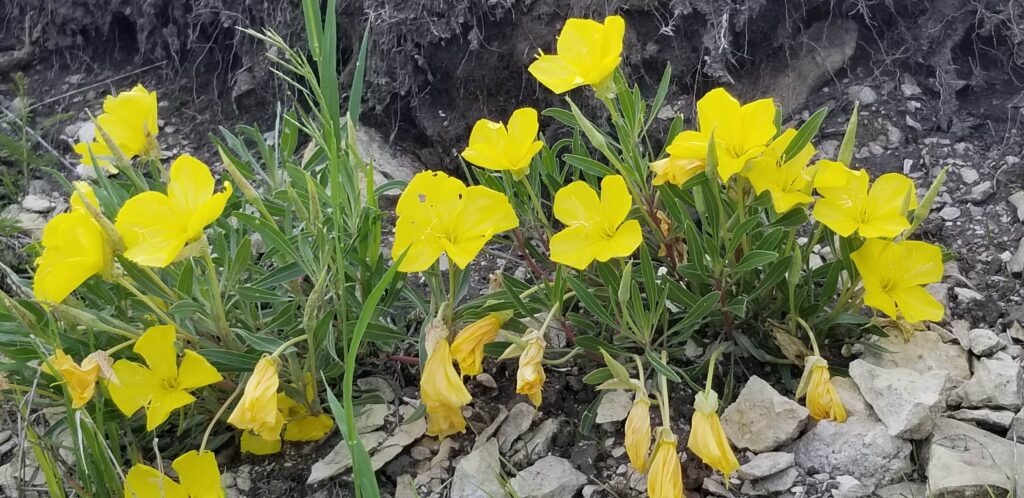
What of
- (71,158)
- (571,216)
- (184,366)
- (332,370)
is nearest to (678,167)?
(571,216)

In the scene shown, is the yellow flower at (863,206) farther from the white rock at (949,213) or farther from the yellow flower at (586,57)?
the white rock at (949,213)

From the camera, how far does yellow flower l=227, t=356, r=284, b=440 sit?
133cm

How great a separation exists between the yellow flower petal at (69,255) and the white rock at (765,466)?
42.1 inches

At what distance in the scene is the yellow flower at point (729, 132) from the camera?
138 cm

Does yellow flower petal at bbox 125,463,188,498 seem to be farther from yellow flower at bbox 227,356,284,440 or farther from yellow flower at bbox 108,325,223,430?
yellow flower at bbox 227,356,284,440

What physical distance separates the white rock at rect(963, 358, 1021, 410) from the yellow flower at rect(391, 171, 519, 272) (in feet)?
2.76

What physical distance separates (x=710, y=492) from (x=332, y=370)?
71 cm

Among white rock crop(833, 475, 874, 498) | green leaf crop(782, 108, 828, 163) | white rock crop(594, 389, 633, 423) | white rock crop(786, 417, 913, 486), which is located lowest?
white rock crop(594, 389, 633, 423)

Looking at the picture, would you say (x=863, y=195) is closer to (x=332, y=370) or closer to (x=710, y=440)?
(x=710, y=440)

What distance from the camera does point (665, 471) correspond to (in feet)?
4.33

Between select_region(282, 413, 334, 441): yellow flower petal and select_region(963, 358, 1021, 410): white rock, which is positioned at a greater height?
select_region(963, 358, 1021, 410): white rock

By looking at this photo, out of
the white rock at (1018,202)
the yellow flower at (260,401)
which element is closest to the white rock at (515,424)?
the yellow flower at (260,401)

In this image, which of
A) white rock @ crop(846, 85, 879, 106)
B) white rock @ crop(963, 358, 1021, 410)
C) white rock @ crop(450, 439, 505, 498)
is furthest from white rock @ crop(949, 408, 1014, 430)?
white rock @ crop(846, 85, 879, 106)

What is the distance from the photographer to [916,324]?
5.46ft
